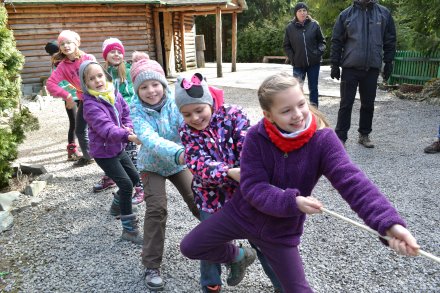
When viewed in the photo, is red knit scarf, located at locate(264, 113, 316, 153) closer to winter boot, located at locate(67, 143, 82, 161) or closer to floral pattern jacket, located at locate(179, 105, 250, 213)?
floral pattern jacket, located at locate(179, 105, 250, 213)

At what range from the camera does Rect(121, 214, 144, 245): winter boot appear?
3.32m

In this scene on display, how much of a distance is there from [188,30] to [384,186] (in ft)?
49.4

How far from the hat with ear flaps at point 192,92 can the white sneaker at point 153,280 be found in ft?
4.06

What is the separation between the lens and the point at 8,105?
4.39m

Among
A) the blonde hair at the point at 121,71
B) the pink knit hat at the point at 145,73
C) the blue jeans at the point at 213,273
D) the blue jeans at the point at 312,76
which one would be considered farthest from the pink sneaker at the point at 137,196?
the blue jeans at the point at 312,76

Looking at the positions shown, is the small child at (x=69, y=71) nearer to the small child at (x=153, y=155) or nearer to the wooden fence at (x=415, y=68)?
the small child at (x=153, y=155)

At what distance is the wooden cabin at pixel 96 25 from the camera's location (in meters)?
12.2

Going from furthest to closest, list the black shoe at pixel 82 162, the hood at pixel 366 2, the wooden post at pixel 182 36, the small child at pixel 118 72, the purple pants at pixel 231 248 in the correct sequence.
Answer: the wooden post at pixel 182 36
the black shoe at pixel 82 162
the hood at pixel 366 2
the small child at pixel 118 72
the purple pants at pixel 231 248

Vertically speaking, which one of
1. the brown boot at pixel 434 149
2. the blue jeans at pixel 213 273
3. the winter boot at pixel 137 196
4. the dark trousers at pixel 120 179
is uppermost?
the dark trousers at pixel 120 179

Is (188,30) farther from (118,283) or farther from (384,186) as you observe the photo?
(118,283)

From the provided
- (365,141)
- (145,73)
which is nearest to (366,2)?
(365,141)

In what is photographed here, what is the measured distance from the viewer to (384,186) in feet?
14.1

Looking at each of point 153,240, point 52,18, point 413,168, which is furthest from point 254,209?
point 52,18

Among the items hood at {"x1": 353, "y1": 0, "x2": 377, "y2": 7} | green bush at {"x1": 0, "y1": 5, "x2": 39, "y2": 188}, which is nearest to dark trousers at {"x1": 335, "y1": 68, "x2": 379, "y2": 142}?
hood at {"x1": 353, "y1": 0, "x2": 377, "y2": 7}
